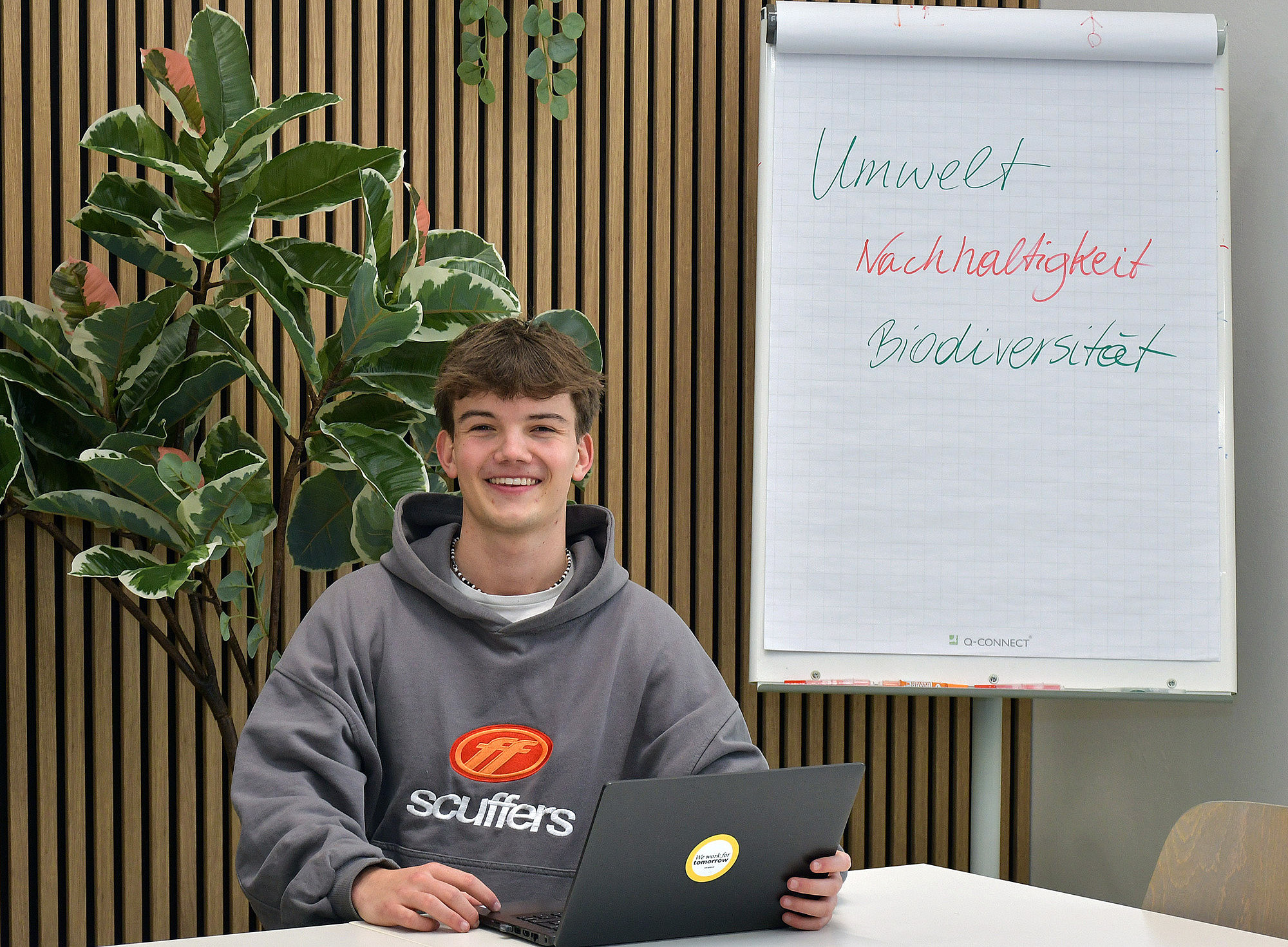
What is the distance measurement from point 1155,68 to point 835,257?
0.79 m

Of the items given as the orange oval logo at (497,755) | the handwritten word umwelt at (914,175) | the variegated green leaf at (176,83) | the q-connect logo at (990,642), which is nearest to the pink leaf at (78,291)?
the variegated green leaf at (176,83)

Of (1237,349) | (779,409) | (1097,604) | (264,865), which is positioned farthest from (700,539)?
(264,865)

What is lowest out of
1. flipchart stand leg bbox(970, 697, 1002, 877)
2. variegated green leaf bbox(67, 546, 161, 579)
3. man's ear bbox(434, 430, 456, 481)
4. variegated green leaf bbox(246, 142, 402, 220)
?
flipchart stand leg bbox(970, 697, 1002, 877)

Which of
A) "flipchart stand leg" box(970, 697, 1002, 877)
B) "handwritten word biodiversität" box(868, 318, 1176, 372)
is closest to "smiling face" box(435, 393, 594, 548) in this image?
"handwritten word biodiversität" box(868, 318, 1176, 372)

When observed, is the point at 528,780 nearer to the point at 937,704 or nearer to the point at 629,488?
the point at 629,488

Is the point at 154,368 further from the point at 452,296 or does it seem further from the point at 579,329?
the point at 579,329

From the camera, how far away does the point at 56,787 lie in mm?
2619

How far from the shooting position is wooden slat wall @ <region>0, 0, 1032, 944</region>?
2621 millimetres

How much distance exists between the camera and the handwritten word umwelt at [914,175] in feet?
8.47

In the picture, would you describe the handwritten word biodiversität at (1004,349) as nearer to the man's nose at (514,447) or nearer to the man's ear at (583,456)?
the man's ear at (583,456)

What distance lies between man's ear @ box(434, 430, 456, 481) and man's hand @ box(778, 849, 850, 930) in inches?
32.3

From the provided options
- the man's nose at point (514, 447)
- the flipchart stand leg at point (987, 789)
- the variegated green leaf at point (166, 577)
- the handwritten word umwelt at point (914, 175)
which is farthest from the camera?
the flipchart stand leg at point (987, 789)

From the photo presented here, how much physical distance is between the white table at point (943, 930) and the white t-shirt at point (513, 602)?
59 centimetres

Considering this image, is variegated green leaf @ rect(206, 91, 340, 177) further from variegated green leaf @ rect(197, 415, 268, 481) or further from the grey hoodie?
the grey hoodie
